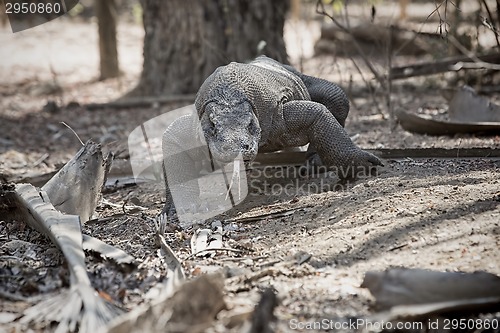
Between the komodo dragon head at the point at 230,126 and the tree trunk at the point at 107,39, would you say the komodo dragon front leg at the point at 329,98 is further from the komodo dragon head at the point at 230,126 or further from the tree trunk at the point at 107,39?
the tree trunk at the point at 107,39

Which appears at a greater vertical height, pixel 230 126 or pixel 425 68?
pixel 230 126

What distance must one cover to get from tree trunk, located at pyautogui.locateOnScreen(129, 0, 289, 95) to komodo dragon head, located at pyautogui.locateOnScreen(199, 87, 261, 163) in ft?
13.4

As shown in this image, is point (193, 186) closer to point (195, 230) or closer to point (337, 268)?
point (195, 230)

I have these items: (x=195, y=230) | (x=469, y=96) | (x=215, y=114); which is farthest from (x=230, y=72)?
Result: (x=469, y=96)

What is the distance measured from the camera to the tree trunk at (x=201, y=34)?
8.36m

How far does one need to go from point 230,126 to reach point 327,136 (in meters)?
0.87

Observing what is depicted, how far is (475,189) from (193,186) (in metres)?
1.74

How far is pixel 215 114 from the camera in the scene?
4027 mm

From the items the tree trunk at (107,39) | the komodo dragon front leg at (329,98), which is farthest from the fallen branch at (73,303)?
the tree trunk at (107,39)

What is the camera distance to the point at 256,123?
4145 millimetres

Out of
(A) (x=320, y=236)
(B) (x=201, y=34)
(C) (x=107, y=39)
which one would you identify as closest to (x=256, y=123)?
(A) (x=320, y=236)

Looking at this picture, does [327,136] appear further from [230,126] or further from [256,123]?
[230,126]

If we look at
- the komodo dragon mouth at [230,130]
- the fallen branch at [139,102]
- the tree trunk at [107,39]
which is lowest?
the fallen branch at [139,102]

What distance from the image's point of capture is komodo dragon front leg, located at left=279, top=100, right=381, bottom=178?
4.54m
